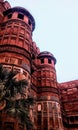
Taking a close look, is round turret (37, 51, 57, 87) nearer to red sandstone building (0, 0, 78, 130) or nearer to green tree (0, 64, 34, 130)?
red sandstone building (0, 0, 78, 130)

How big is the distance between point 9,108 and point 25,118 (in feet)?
4.03

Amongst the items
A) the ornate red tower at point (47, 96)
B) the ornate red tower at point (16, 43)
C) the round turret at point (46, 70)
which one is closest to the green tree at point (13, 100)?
the ornate red tower at point (16, 43)

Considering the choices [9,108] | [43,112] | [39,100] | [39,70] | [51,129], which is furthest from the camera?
[39,70]

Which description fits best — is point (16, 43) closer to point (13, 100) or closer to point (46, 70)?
point (46, 70)

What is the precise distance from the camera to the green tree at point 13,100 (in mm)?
9586

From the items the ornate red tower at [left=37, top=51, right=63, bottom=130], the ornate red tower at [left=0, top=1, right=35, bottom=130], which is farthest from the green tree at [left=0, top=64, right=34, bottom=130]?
the ornate red tower at [left=37, top=51, right=63, bottom=130]

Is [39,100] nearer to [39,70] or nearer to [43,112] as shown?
[43,112]

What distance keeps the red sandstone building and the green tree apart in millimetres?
3748

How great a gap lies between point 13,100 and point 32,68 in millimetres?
13076

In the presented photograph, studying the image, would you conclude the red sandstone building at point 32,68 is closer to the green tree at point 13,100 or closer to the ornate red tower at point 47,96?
the ornate red tower at point 47,96

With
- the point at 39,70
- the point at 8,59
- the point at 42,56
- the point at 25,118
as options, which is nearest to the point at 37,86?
the point at 39,70

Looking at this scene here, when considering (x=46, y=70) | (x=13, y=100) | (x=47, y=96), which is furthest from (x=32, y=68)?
(x=13, y=100)

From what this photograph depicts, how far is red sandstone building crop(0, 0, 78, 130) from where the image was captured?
18.4 metres

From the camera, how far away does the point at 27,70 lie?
1858 cm
